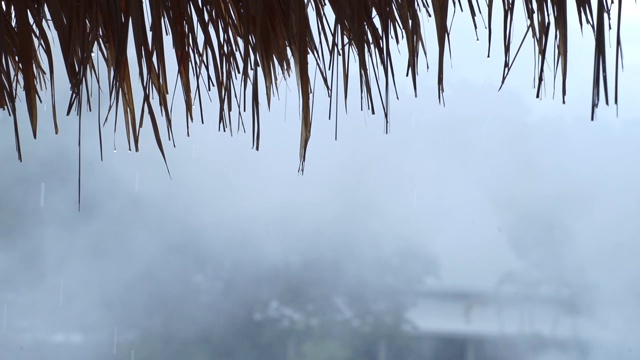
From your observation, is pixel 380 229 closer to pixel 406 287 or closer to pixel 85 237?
pixel 406 287

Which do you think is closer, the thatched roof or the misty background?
the thatched roof

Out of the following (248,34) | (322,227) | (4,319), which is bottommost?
(4,319)

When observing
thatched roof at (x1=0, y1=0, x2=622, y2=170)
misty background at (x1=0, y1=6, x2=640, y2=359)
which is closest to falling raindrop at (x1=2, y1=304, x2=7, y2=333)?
misty background at (x1=0, y1=6, x2=640, y2=359)

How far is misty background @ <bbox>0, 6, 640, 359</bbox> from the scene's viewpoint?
2.45 meters

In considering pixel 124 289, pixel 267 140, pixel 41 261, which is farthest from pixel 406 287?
pixel 41 261

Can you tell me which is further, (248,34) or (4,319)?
(4,319)

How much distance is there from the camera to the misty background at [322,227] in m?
2.45

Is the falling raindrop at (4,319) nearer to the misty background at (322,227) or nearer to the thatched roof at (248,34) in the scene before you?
the misty background at (322,227)

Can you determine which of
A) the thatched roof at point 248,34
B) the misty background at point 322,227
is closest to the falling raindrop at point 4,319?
the misty background at point 322,227

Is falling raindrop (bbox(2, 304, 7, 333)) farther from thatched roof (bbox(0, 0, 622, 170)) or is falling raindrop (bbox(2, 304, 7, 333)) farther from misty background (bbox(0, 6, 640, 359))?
thatched roof (bbox(0, 0, 622, 170))

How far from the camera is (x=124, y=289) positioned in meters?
2.51

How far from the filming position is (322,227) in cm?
247

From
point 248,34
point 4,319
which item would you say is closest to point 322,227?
point 4,319

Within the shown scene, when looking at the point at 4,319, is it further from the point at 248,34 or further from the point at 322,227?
the point at 248,34
